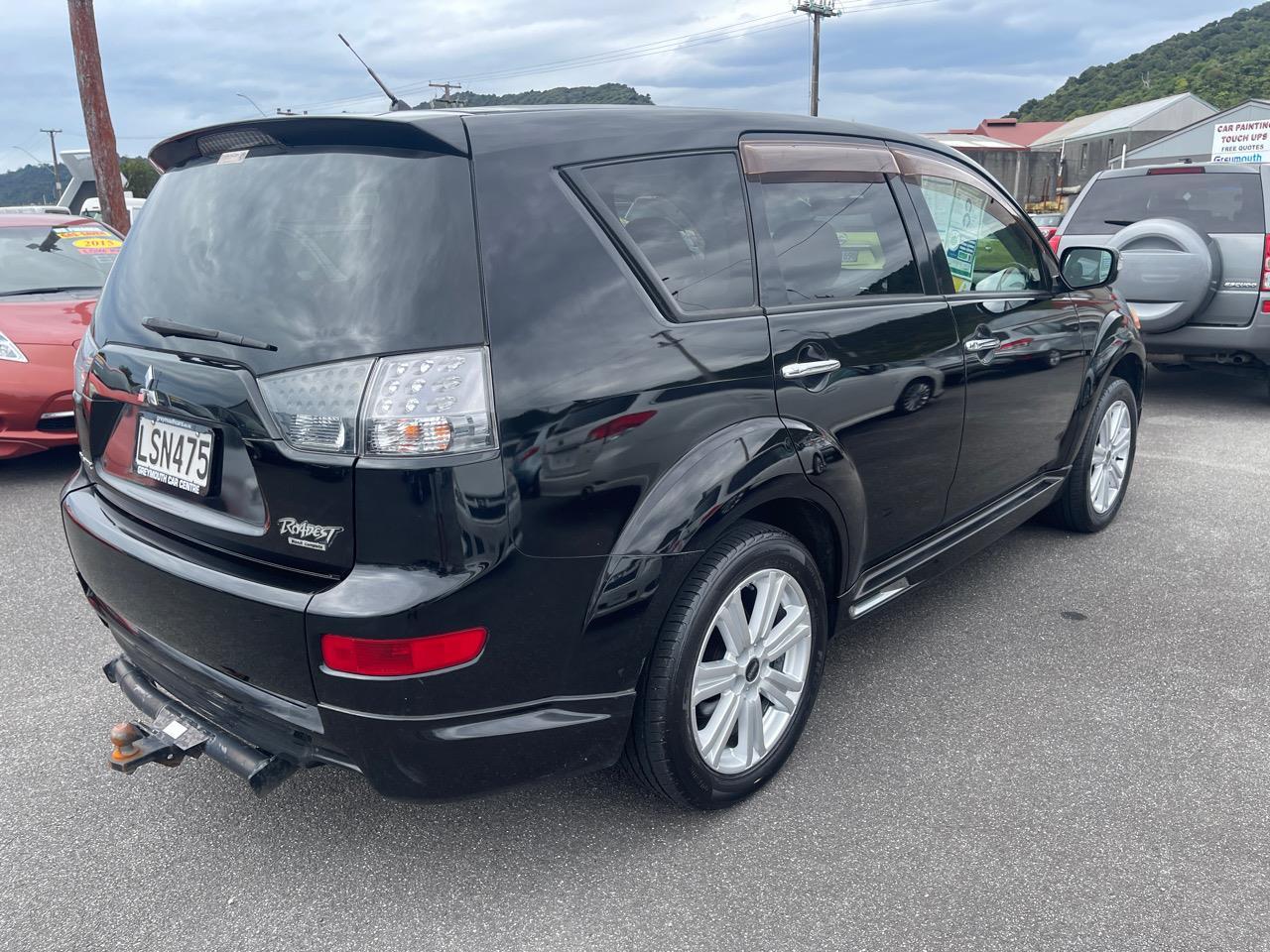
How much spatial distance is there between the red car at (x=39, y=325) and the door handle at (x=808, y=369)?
408 centimetres

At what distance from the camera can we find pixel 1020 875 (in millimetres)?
2266

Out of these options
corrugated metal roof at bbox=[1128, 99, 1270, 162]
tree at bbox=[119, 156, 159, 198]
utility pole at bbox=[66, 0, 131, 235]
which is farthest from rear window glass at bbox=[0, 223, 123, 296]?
tree at bbox=[119, 156, 159, 198]

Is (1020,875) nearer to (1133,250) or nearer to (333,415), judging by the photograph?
(333,415)

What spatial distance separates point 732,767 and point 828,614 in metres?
0.62

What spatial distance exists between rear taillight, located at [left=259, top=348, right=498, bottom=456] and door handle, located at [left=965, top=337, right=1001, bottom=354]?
193 centimetres

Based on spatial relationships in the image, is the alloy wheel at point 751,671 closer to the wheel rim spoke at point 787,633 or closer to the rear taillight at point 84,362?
the wheel rim spoke at point 787,633

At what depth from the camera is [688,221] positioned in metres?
2.38

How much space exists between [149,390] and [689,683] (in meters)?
1.42

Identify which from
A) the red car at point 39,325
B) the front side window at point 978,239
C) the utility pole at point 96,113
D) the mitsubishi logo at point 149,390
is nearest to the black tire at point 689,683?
the mitsubishi logo at point 149,390

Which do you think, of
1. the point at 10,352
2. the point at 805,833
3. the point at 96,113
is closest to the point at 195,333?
the point at 805,833

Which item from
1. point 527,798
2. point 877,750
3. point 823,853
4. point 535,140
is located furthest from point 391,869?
point 535,140

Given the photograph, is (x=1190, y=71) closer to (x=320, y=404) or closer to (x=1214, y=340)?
(x=1214, y=340)

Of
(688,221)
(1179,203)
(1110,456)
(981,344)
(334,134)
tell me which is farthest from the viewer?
(1179,203)

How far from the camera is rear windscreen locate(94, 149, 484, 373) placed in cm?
191
